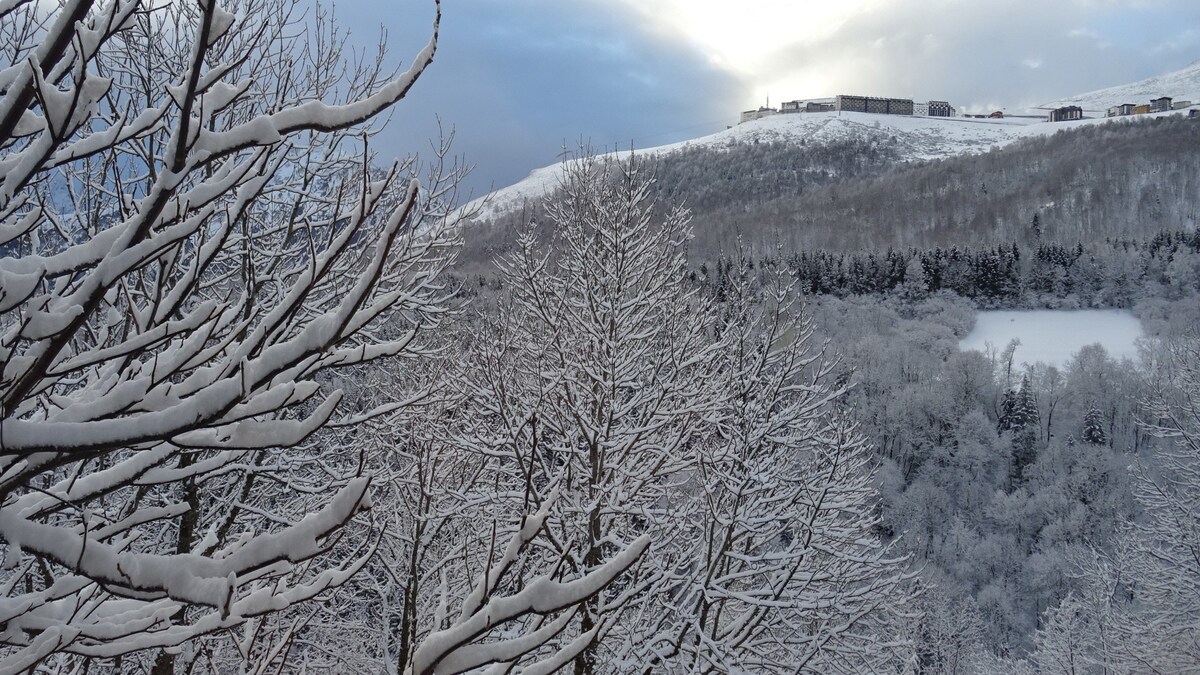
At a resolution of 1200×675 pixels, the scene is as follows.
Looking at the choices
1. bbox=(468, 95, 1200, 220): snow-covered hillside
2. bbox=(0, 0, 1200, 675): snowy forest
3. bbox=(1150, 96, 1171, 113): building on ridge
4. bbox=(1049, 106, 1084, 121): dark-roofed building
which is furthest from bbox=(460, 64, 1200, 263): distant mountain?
bbox=(0, 0, 1200, 675): snowy forest

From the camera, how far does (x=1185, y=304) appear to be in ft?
185

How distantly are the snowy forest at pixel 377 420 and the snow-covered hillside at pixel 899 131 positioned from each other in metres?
130

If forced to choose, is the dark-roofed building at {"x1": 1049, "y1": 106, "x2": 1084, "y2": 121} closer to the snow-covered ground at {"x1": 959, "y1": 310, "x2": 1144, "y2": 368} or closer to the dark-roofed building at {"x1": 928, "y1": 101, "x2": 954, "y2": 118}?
the dark-roofed building at {"x1": 928, "y1": 101, "x2": 954, "y2": 118}

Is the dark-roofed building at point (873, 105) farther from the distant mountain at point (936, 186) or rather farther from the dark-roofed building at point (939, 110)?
the distant mountain at point (936, 186)

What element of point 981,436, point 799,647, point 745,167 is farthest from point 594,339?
point 745,167

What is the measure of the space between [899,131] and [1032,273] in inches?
3864

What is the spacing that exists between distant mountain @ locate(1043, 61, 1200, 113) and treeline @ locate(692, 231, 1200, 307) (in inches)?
4709

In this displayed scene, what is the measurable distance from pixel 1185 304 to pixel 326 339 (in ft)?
244

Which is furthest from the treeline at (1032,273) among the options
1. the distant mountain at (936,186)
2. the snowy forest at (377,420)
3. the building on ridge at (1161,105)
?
the building on ridge at (1161,105)

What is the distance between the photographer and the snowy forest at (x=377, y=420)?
44.4 inches

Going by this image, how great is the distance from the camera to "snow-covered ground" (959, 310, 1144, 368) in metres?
55.2

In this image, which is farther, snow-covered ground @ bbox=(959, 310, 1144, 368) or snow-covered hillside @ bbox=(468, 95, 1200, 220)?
snow-covered hillside @ bbox=(468, 95, 1200, 220)

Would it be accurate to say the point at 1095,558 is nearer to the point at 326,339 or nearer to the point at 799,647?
Result: the point at 799,647

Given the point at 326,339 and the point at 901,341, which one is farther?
the point at 901,341
